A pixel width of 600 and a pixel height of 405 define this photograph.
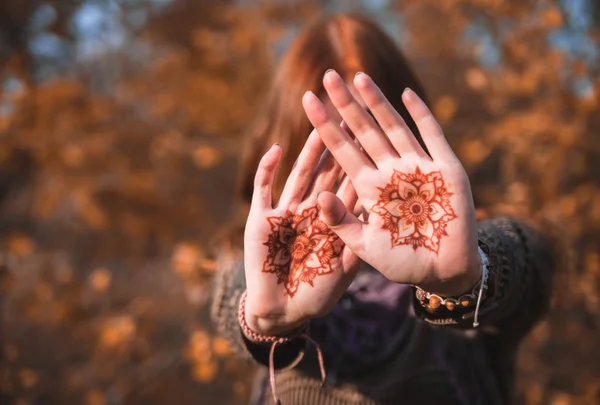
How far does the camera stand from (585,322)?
2.07 meters

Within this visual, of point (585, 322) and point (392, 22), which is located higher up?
point (392, 22)

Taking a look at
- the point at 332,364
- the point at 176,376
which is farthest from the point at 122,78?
the point at 332,364

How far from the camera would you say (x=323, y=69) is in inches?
44.3

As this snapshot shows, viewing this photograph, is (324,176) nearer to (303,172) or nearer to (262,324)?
(303,172)

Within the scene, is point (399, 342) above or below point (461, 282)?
below

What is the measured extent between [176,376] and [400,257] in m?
2.49

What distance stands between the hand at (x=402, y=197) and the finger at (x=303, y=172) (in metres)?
0.05

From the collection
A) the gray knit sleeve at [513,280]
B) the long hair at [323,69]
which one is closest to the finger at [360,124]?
the gray knit sleeve at [513,280]

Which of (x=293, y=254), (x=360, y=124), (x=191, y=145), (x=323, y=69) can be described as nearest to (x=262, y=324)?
(x=293, y=254)

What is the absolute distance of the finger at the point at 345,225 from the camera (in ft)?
2.28

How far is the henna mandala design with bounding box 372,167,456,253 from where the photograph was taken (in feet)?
2.24

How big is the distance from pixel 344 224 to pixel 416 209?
0.10 m

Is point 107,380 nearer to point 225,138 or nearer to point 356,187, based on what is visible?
point 225,138

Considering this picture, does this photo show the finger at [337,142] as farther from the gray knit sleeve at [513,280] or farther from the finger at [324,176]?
the gray knit sleeve at [513,280]
